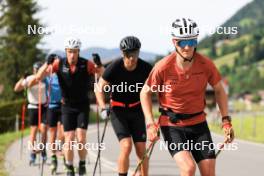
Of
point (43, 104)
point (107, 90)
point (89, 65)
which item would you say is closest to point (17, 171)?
point (43, 104)

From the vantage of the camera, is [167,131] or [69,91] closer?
[167,131]

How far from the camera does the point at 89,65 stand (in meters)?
9.90

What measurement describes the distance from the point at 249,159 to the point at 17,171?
5869mm

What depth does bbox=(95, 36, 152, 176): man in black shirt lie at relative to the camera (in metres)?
8.10

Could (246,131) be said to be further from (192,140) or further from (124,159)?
(192,140)

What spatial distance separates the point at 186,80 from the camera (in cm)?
638

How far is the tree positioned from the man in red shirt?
2243 inches

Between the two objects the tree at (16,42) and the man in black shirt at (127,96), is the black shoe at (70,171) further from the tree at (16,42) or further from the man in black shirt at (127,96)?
the tree at (16,42)

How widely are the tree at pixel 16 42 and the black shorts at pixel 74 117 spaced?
175 feet

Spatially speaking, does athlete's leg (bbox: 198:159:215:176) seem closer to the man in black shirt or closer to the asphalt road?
the man in black shirt

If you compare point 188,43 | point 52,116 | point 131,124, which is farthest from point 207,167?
point 52,116

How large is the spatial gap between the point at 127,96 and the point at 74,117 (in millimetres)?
1824

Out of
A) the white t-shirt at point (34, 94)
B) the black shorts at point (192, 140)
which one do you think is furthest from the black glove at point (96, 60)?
the black shorts at point (192, 140)

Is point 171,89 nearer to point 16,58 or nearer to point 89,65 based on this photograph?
point 89,65
